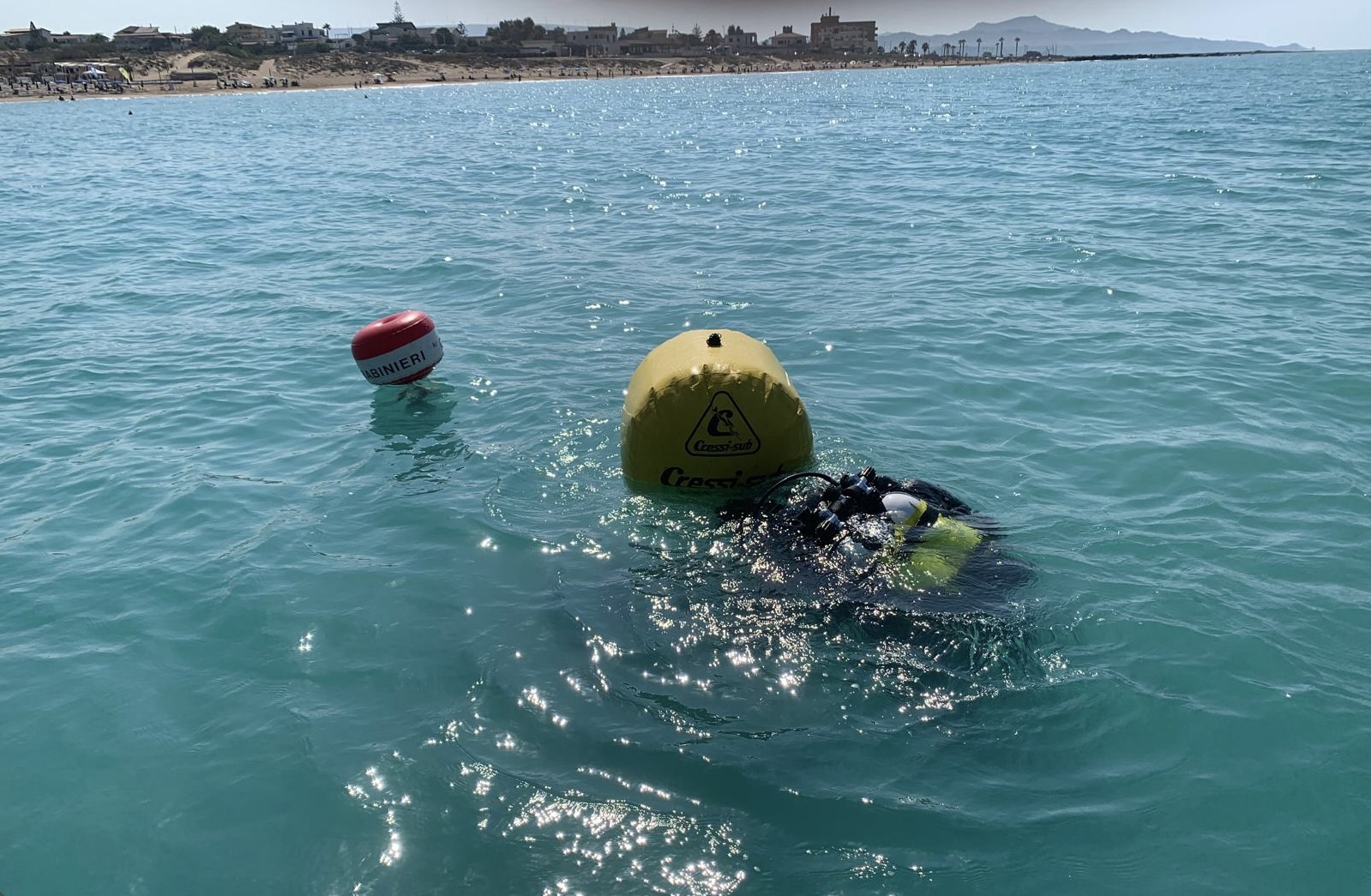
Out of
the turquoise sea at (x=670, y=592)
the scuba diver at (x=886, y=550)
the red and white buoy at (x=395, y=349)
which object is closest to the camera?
the turquoise sea at (x=670, y=592)

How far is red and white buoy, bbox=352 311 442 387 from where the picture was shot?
1026 cm

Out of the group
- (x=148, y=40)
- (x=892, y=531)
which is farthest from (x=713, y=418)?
(x=148, y=40)

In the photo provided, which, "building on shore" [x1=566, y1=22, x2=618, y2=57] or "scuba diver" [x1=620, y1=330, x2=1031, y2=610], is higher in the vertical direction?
"building on shore" [x1=566, y1=22, x2=618, y2=57]

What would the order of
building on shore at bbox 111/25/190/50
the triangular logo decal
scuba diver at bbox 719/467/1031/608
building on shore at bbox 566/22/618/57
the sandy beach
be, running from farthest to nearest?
building on shore at bbox 566/22/618/57, building on shore at bbox 111/25/190/50, the sandy beach, the triangular logo decal, scuba diver at bbox 719/467/1031/608

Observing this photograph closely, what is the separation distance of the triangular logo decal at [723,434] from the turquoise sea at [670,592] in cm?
77

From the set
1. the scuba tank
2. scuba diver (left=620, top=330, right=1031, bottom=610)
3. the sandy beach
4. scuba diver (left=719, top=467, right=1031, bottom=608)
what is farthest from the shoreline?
the scuba tank

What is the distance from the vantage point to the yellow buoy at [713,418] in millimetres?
6633

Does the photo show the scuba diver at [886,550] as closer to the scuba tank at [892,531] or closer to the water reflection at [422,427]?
the scuba tank at [892,531]

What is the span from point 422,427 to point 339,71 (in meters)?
133

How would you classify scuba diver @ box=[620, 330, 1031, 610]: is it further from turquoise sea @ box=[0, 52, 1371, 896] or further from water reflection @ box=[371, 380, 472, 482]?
water reflection @ box=[371, 380, 472, 482]

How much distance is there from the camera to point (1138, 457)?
8.64 meters

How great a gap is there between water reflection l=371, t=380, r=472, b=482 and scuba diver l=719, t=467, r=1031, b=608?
4204 millimetres

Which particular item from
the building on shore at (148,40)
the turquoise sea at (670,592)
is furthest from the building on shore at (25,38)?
the turquoise sea at (670,592)

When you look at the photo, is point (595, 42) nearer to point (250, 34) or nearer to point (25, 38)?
point (250, 34)
